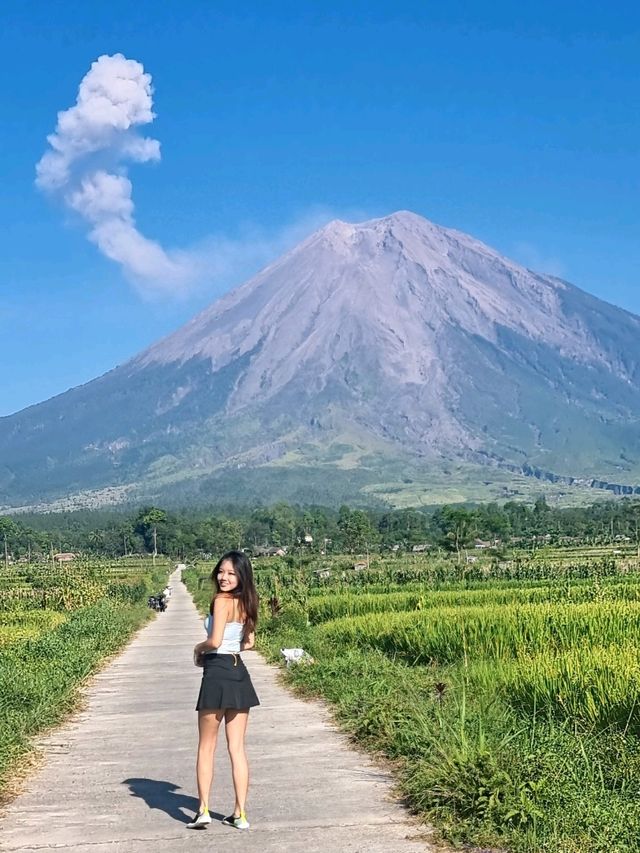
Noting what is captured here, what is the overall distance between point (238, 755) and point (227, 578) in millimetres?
1045

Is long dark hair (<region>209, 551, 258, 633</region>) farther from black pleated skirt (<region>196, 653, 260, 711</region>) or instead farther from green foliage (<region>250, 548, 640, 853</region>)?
green foliage (<region>250, 548, 640, 853</region>)

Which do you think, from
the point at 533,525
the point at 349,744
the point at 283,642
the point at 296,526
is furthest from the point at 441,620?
the point at 296,526

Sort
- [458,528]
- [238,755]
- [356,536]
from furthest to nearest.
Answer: [356,536] < [458,528] < [238,755]

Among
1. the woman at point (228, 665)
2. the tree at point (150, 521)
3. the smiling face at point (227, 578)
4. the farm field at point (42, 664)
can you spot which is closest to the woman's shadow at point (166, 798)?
the woman at point (228, 665)

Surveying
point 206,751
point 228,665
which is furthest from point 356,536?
point 206,751

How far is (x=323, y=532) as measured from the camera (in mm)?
125188

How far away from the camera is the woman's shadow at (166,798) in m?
6.26

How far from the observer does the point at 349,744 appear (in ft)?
27.3

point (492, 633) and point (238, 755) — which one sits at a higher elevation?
point (238, 755)

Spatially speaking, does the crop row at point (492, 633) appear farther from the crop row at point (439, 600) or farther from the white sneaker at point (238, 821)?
the crop row at point (439, 600)

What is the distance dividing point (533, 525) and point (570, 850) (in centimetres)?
11838

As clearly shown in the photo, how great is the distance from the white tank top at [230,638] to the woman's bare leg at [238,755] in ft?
1.19

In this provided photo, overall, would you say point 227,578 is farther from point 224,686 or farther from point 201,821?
point 201,821

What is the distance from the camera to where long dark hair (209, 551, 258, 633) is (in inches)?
257
